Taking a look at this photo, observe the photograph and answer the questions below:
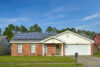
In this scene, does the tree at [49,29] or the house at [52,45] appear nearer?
the house at [52,45]

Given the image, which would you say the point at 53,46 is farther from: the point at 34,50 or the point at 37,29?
the point at 37,29

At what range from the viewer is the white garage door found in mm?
24484

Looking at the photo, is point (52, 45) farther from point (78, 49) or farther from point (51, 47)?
point (78, 49)

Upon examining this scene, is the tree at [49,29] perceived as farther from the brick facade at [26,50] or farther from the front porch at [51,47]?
the brick facade at [26,50]

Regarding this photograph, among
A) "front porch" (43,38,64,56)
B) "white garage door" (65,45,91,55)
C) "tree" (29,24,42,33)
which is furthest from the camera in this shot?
"tree" (29,24,42,33)

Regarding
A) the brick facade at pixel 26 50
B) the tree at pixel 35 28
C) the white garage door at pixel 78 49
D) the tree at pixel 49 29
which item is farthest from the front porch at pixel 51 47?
the tree at pixel 35 28

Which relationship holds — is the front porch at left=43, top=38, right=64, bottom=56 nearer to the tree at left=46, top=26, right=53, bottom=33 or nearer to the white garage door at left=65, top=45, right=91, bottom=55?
the white garage door at left=65, top=45, right=91, bottom=55

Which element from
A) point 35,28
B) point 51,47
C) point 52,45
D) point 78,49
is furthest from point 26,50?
point 35,28

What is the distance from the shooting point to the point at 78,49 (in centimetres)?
2461

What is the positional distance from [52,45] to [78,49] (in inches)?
211

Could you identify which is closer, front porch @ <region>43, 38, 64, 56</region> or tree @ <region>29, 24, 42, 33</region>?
front porch @ <region>43, 38, 64, 56</region>

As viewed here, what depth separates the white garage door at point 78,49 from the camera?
24.5 metres

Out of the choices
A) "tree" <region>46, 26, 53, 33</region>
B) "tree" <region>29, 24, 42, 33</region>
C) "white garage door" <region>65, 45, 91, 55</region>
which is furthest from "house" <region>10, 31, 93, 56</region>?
"tree" <region>46, 26, 53, 33</region>

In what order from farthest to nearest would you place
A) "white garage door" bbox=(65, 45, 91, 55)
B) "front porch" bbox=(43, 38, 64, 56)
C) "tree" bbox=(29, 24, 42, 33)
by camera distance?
"tree" bbox=(29, 24, 42, 33) < "white garage door" bbox=(65, 45, 91, 55) < "front porch" bbox=(43, 38, 64, 56)
